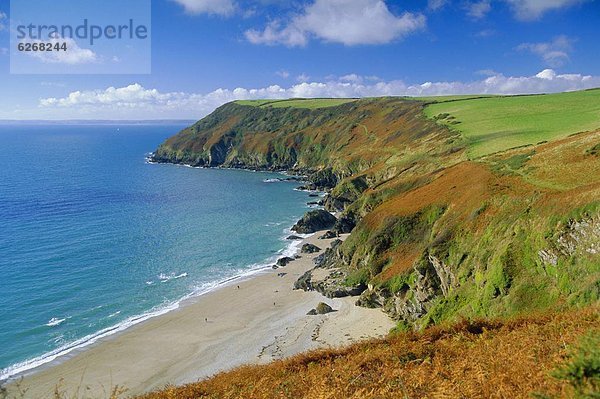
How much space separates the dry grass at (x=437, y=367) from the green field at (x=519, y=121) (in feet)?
179

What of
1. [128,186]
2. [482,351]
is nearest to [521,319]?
[482,351]

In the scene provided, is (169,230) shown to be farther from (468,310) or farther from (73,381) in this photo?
(468,310)

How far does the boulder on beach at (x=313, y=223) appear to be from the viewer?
78.4 m

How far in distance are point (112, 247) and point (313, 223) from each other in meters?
35.0

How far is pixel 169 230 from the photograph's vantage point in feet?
261

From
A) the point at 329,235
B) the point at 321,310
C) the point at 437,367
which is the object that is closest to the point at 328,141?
the point at 329,235

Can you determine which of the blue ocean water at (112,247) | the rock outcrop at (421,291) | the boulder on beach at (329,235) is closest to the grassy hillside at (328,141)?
the boulder on beach at (329,235)

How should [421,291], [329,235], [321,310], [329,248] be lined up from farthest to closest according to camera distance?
[329,235] → [329,248] → [321,310] → [421,291]

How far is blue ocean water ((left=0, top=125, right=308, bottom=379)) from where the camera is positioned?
44.3 m

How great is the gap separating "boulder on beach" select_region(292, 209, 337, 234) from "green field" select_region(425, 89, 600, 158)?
28.2m

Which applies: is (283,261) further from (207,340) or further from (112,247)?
(112,247)

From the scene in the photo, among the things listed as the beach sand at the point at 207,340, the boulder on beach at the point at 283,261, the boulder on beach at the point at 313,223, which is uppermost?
the boulder on beach at the point at 313,223

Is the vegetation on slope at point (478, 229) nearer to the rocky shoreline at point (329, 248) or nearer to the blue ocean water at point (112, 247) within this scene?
the rocky shoreline at point (329, 248)

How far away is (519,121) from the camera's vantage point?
3509 inches
